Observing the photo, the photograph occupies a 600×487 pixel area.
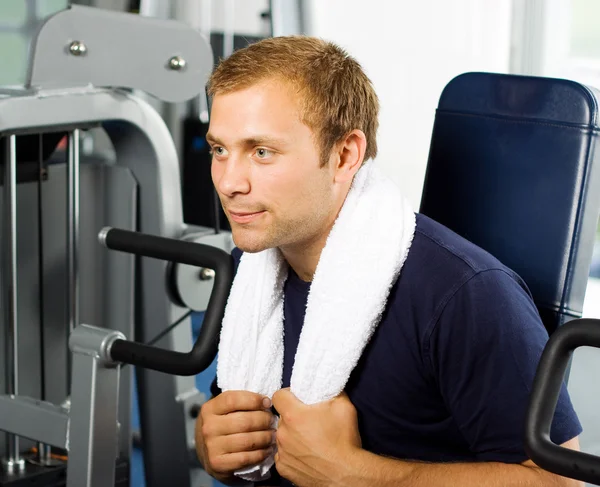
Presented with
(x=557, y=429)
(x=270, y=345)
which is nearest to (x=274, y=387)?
(x=270, y=345)

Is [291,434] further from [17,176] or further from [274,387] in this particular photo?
[17,176]

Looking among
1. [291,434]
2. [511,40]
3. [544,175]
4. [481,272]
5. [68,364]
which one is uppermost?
[511,40]

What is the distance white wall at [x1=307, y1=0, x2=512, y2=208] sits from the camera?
3.52m

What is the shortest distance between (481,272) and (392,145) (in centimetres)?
269

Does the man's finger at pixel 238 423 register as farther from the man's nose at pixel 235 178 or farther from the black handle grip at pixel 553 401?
the black handle grip at pixel 553 401

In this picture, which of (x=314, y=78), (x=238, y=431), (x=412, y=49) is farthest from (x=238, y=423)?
(x=412, y=49)

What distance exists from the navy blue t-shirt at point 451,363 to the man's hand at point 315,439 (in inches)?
1.9

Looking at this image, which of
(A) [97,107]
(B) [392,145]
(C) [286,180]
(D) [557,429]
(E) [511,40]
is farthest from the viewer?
(B) [392,145]

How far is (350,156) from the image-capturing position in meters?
1.24

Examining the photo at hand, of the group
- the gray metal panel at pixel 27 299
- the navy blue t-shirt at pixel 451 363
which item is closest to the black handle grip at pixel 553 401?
the navy blue t-shirt at pixel 451 363

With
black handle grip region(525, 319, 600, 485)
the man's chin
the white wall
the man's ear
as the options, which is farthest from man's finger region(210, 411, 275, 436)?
the white wall

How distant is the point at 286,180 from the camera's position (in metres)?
1.16

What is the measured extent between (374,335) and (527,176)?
13.1 inches

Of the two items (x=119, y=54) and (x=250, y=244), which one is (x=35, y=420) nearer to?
(x=250, y=244)
